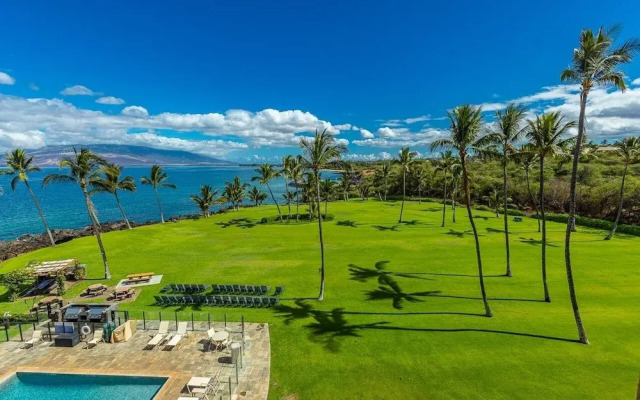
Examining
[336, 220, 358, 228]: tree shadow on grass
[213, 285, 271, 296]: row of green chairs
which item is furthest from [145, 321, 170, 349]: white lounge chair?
[336, 220, 358, 228]: tree shadow on grass

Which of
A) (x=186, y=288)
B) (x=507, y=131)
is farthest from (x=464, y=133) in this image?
(x=186, y=288)

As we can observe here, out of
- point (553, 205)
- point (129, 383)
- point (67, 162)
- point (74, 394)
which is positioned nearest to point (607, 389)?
point (129, 383)

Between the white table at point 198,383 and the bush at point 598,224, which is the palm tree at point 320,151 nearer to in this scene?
the white table at point 198,383

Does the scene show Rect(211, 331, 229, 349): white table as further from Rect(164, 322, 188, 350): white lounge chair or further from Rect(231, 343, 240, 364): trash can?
Rect(164, 322, 188, 350): white lounge chair

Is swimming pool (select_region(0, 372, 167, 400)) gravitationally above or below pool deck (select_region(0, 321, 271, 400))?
below

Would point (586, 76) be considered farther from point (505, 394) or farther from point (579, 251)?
point (579, 251)
